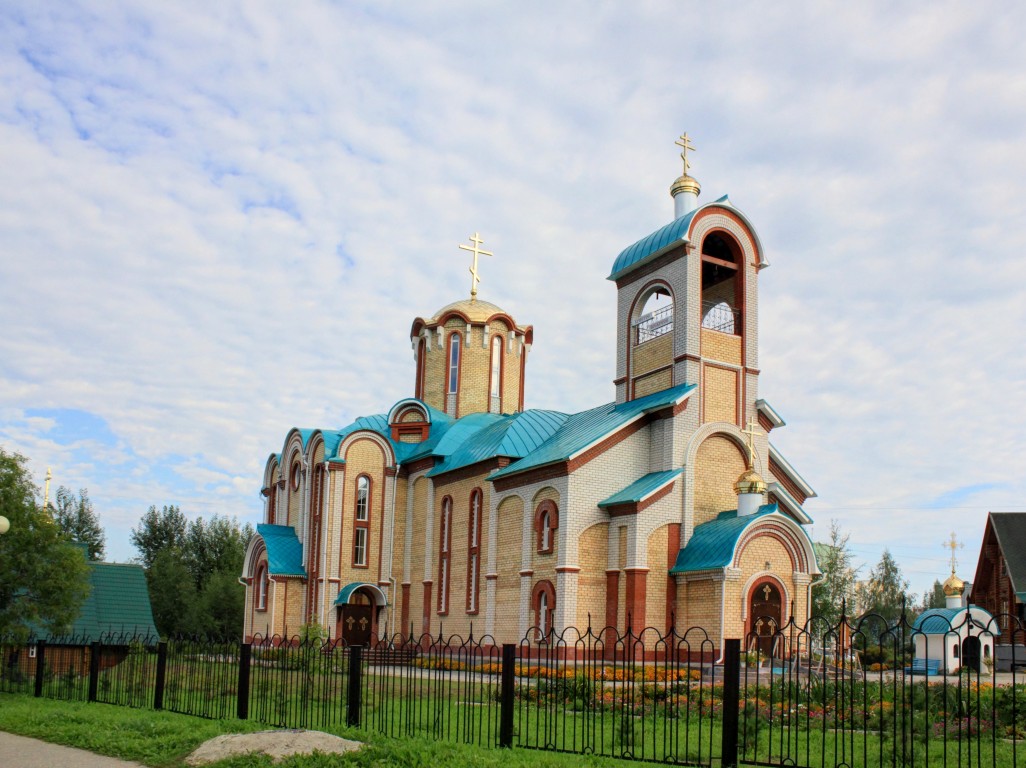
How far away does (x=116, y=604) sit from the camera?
89.6 feet

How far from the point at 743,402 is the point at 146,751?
16189mm

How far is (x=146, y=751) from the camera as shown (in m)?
9.99

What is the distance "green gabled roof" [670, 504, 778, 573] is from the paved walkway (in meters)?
12.9

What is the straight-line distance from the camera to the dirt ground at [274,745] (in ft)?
30.3

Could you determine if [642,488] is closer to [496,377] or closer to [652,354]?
[652,354]

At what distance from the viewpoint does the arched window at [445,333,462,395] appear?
106ft

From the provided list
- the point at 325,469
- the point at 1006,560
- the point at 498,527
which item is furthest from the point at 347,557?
the point at 1006,560

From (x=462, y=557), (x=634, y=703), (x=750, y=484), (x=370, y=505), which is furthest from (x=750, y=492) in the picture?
(x=370, y=505)

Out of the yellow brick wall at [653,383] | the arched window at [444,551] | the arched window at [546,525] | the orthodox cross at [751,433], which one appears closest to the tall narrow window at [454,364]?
the arched window at [444,551]

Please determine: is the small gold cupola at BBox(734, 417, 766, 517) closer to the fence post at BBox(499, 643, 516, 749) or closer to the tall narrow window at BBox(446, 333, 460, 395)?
the fence post at BBox(499, 643, 516, 749)

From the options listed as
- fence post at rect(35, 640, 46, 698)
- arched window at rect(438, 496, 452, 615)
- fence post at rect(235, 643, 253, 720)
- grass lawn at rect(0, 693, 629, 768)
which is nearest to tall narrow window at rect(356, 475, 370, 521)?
arched window at rect(438, 496, 452, 615)

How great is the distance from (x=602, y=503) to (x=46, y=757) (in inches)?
538

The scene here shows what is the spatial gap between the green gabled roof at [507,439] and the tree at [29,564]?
35.3 feet

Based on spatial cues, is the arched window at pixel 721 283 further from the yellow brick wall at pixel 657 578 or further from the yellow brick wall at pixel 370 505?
the yellow brick wall at pixel 370 505
